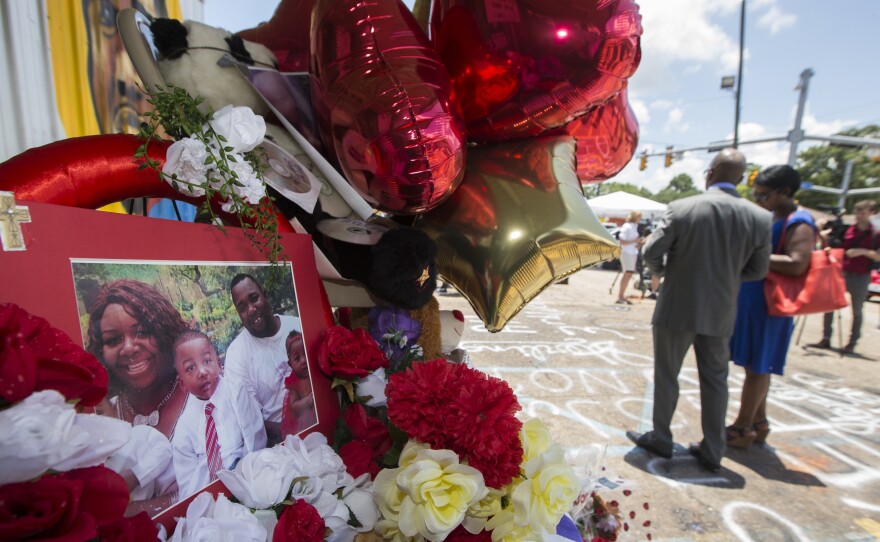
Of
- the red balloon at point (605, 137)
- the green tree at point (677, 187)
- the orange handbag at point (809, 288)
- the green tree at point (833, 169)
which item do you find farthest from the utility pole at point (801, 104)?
the green tree at point (677, 187)

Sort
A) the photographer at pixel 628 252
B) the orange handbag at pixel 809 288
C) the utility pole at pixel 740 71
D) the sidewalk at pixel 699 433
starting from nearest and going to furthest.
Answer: the sidewalk at pixel 699 433, the orange handbag at pixel 809 288, the photographer at pixel 628 252, the utility pole at pixel 740 71

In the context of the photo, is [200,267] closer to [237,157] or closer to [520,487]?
[237,157]

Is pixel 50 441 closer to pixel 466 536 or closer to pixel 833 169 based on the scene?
pixel 466 536

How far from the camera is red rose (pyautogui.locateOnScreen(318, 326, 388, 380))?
79 cm

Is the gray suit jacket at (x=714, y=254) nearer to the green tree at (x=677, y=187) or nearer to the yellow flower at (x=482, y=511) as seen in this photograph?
the yellow flower at (x=482, y=511)

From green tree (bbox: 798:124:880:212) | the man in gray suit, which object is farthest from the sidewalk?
green tree (bbox: 798:124:880:212)

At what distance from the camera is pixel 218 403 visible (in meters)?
0.63

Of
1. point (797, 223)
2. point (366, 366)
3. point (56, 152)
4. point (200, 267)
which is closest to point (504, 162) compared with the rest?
point (366, 366)

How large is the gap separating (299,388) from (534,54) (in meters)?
0.77

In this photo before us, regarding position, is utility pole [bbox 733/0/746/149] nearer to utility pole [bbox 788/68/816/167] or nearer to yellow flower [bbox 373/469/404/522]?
utility pole [bbox 788/68/816/167]

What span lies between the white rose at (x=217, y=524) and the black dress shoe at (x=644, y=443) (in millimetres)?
2789

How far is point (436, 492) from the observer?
2.05ft

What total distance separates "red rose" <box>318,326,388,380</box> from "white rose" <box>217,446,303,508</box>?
18cm

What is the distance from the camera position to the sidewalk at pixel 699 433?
2.17 m
